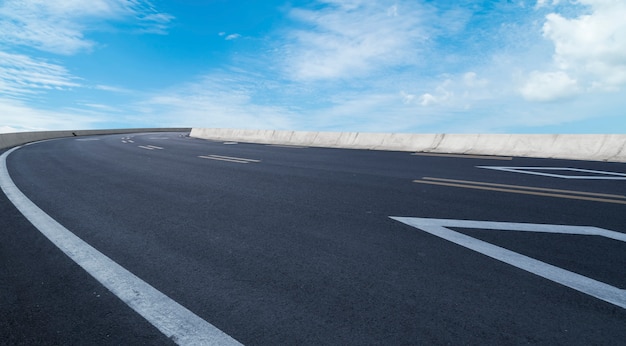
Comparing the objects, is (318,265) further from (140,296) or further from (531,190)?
(531,190)

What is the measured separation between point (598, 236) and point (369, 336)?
335 centimetres

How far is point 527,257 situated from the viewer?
3309 millimetres

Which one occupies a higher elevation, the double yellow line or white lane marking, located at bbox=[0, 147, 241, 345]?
the double yellow line

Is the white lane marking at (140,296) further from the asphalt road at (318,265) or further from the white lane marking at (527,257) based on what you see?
the white lane marking at (527,257)

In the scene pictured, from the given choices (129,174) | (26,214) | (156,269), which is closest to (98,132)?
(129,174)

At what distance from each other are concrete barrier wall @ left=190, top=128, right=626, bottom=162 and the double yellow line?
6527mm

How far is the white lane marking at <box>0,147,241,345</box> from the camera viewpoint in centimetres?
213

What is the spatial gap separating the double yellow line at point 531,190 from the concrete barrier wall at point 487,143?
653 cm

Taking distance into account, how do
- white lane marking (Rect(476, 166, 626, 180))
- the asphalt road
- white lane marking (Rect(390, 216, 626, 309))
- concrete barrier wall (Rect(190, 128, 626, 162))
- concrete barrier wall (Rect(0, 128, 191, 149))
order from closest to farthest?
the asphalt road, white lane marking (Rect(390, 216, 626, 309)), white lane marking (Rect(476, 166, 626, 180)), concrete barrier wall (Rect(190, 128, 626, 162)), concrete barrier wall (Rect(0, 128, 191, 149))

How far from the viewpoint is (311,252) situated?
344cm

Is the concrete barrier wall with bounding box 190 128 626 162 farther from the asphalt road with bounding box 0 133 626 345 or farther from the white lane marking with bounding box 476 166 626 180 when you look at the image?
the asphalt road with bounding box 0 133 626 345

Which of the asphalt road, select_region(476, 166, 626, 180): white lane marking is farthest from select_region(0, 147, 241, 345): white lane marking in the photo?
select_region(476, 166, 626, 180): white lane marking

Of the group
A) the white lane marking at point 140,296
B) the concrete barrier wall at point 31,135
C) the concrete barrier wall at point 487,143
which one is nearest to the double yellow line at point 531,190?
the white lane marking at point 140,296

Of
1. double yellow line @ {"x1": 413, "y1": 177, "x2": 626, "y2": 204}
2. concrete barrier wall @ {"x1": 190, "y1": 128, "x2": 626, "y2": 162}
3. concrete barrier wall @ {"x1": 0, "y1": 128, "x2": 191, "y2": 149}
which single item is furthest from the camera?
concrete barrier wall @ {"x1": 0, "y1": 128, "x2": 191, "y2": 149}
